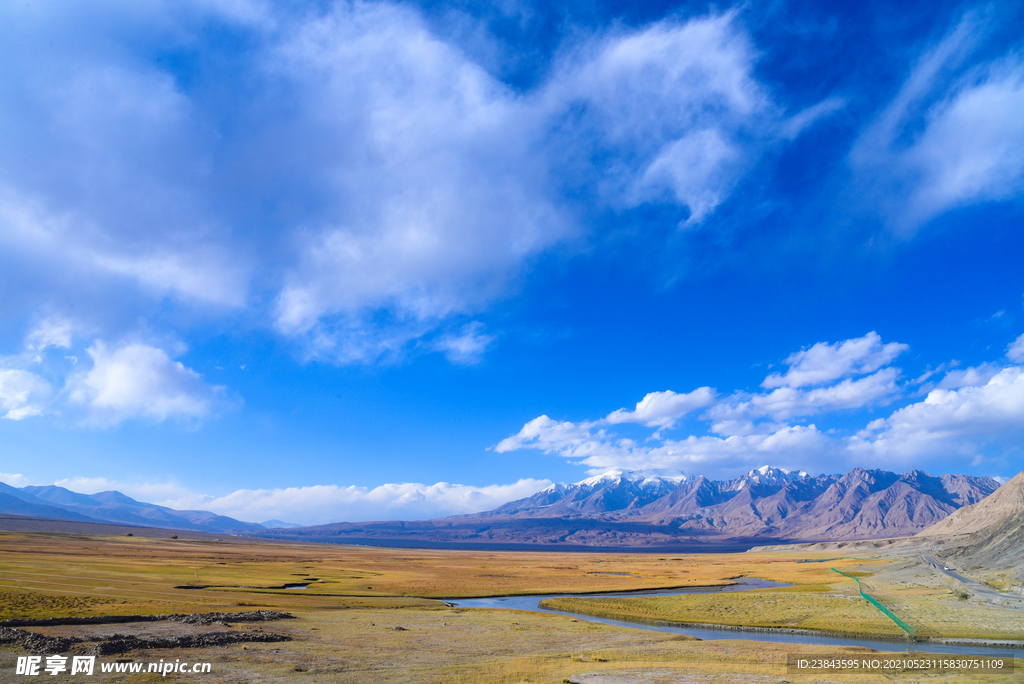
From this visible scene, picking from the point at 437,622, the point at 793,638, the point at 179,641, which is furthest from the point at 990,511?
the point at 179,641

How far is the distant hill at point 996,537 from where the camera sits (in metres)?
89.2

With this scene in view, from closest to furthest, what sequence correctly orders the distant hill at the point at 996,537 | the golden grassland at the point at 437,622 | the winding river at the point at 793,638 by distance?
1. the golden grassland at the point at 437,622
2. the winding river at the point at 793,638
3. the distant hill at the point at 996,537

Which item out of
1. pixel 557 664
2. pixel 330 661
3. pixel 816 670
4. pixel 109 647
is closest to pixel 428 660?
pixel 330 661

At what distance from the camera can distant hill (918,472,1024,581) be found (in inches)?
3511

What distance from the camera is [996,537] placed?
354 feet

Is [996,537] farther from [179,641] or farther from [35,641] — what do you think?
[35,641]

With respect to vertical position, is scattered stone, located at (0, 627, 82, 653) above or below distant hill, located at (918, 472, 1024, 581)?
above

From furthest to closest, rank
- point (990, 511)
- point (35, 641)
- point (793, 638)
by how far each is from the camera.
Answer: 1. point (990, 511)
2. point (793, 638)
3. point (35, 641)

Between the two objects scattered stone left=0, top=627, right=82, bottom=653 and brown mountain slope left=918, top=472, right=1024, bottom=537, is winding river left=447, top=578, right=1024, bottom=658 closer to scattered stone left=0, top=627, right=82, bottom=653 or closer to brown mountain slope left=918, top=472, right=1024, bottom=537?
scattered stone left=0, top=627, right=82, bottom=653

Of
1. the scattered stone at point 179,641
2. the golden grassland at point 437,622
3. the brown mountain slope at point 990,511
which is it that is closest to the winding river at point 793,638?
the golden grassland at point 437,622

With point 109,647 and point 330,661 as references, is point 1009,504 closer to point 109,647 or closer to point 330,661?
point 330,661

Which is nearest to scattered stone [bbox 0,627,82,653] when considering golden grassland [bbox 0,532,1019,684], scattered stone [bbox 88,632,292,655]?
golden grassland [bbox 0,532,1019,684]

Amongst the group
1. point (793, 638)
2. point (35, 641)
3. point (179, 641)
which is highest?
point (35, 641)

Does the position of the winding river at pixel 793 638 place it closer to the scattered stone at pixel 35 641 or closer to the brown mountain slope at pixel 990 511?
the scattered stone at pixel 35 641
